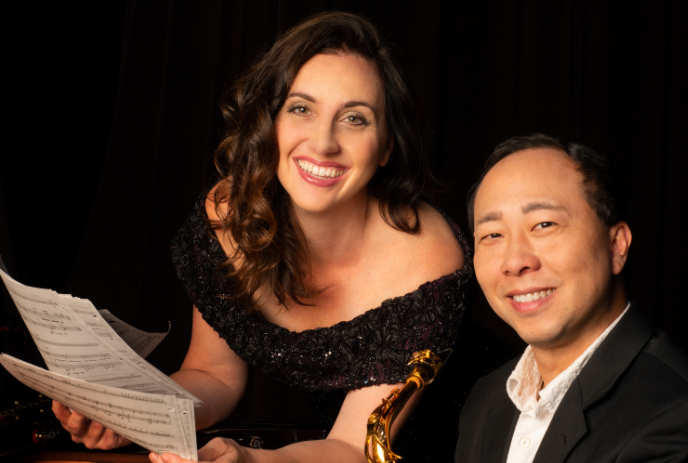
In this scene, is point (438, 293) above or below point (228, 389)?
above

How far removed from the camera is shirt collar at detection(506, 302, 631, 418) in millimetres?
1308

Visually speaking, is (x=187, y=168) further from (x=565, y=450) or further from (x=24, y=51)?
(x=565, y=450)

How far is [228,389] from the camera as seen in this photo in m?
2.07

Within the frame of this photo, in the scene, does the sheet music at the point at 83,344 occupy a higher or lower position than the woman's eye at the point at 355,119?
lower

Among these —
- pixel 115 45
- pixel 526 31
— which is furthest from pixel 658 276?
pixel 115 45

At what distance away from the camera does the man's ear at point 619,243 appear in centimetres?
136

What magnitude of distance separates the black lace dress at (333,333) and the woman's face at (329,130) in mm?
354

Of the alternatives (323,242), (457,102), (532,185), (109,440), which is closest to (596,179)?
(532,185)

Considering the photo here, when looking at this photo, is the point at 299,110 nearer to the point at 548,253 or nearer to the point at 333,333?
the point at 333,333

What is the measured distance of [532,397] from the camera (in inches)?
55.0

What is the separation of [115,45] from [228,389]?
1052mm

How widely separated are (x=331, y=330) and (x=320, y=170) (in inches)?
18.6

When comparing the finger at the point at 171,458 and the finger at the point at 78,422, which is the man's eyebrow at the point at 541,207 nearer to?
the finger at the point at 171,458

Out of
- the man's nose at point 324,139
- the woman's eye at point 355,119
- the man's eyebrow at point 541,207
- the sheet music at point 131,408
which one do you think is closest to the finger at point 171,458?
the sheet music at point 131,408
